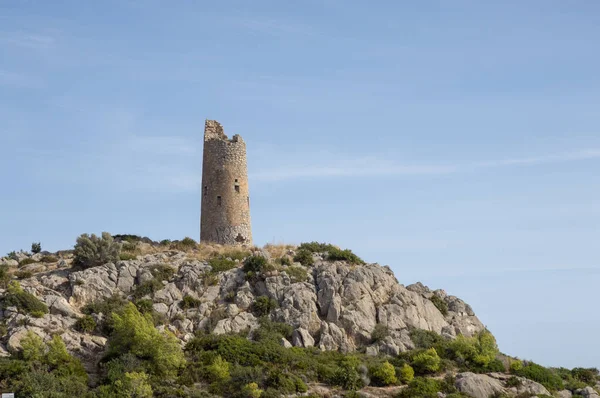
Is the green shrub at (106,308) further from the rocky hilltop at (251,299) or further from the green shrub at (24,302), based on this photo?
the green shrub at (24,302)

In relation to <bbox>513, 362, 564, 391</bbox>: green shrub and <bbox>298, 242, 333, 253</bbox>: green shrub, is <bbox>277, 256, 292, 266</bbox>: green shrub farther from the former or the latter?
<bbox>513, 362, 564, 391</bbox>: green shrub

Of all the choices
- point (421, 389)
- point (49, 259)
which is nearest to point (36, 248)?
point (49, 259)

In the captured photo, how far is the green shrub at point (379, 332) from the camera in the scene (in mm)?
51812

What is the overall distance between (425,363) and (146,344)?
1571cm

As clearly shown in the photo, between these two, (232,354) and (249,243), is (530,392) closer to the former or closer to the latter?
(232,354)

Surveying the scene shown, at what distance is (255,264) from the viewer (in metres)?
55.9

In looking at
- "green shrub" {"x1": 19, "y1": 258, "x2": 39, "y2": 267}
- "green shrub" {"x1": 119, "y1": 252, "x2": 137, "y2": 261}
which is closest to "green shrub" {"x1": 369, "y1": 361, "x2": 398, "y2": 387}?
"green shrub" {"x1": 119, "y1": 252, "x2": 137, "y2": 261}

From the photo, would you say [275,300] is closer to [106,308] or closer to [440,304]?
[106,308]

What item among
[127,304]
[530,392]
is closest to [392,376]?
[530,392]

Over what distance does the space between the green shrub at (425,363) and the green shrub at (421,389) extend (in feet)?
5.58

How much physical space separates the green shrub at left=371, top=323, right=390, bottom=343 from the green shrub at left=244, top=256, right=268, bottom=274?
8399 millimetres

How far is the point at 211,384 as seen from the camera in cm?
4484

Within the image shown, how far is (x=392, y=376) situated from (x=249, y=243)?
2069cm

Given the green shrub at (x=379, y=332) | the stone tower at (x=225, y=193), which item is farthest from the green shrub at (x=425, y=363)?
the stone tower at (x=225, y=193)
